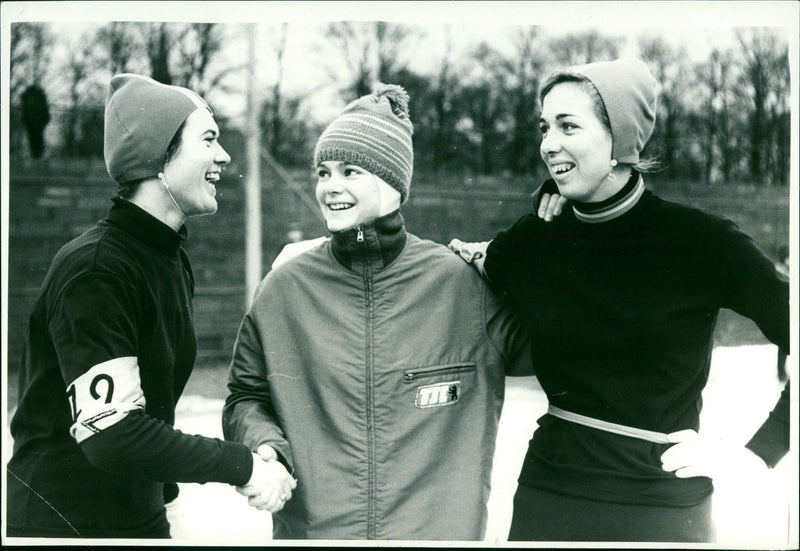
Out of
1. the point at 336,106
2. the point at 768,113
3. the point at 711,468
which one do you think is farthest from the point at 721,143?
the point at 336,106

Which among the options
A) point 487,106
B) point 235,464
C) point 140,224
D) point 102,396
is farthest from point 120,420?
point 487,106

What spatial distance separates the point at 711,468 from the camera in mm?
2191

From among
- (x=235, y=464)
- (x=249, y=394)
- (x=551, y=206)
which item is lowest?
(x=235, y=464)

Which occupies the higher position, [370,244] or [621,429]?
[370,244]

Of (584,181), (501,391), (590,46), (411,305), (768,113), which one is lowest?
(501,391)

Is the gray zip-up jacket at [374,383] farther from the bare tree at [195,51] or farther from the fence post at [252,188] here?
the bare tree at [195,51]

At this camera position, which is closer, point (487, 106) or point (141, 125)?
point (141, 125)

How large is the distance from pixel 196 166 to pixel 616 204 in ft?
3.75

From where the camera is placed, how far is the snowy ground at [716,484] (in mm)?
2338

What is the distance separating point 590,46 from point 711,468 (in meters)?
1.26

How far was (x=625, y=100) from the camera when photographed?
2084 millimetres

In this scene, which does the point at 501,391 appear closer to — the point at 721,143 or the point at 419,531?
the point at 419,531

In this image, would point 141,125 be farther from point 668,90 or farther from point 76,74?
point 668,90

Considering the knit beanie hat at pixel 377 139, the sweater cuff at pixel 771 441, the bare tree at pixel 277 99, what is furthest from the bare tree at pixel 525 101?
the sweater cuff at pixel 771 441
